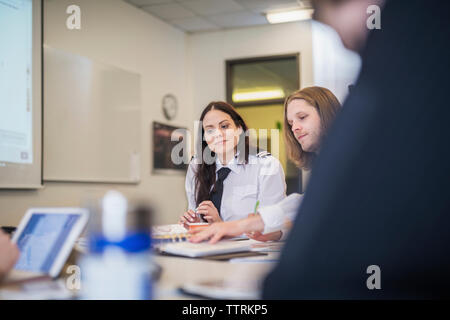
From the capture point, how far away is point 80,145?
149 inches

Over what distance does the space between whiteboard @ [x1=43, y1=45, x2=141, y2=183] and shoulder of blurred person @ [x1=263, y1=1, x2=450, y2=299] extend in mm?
3246

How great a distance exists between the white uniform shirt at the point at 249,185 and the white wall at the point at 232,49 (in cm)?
302

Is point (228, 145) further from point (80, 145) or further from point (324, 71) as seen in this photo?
point (324, 71)

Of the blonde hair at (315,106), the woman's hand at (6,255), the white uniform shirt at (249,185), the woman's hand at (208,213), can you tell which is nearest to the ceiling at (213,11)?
the white uniform shirt at (249,185)

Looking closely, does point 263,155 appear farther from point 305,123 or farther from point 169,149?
point 169,149

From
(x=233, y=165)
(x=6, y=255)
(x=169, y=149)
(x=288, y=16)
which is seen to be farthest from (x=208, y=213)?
(x=288, y=16)

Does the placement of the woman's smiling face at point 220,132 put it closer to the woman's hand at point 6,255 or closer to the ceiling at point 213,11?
the woman's hand at point 6,255

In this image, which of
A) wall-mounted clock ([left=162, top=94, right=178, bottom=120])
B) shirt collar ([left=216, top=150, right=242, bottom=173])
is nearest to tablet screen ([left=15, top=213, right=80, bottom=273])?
shirt collar ([left=216, top=150, right=242, bottom=173])

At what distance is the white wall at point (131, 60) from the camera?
354 centimetres

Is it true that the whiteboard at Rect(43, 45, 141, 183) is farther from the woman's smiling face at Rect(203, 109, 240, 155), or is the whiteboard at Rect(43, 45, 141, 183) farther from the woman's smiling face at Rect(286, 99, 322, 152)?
the woman's smiling face at Rect(286, 99, 322, 152)

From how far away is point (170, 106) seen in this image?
520cm

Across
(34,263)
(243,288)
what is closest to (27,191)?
(34,263)

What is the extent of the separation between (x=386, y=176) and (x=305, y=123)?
1391 millimetres
